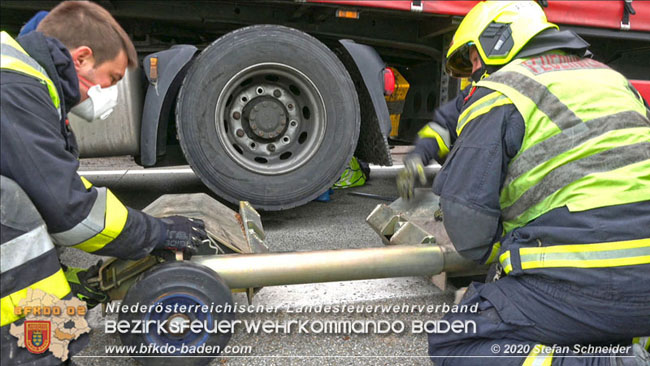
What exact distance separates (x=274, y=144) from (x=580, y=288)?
83.4 inches

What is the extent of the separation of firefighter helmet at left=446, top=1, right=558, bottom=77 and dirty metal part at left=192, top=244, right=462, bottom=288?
815 millimetres

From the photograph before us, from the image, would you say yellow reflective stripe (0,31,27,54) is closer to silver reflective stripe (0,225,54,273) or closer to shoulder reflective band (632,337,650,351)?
silver reflective stripe (0,225,54,273)

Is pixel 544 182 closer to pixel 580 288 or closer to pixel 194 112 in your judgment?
pixel 580 288

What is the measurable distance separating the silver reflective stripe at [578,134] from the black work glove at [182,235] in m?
1.15

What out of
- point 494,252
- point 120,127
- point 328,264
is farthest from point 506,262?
point 120,127

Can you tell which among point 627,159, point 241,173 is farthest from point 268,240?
point 627,159

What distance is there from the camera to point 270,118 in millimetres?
3014

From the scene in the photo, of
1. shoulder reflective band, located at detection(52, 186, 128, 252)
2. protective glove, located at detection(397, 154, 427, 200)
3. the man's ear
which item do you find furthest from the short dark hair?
protective glove, located at detection(397, 154, 427, 200)

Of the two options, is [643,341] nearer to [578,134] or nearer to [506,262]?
[506,262]

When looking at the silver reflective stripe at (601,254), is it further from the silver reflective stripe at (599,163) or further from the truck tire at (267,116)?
the truck tire at (267,116)

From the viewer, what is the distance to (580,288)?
143cm

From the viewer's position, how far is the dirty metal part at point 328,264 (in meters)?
1.77

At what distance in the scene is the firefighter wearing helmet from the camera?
4.64 feet

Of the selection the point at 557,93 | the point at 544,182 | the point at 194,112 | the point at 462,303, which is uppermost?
the point at 557,93
